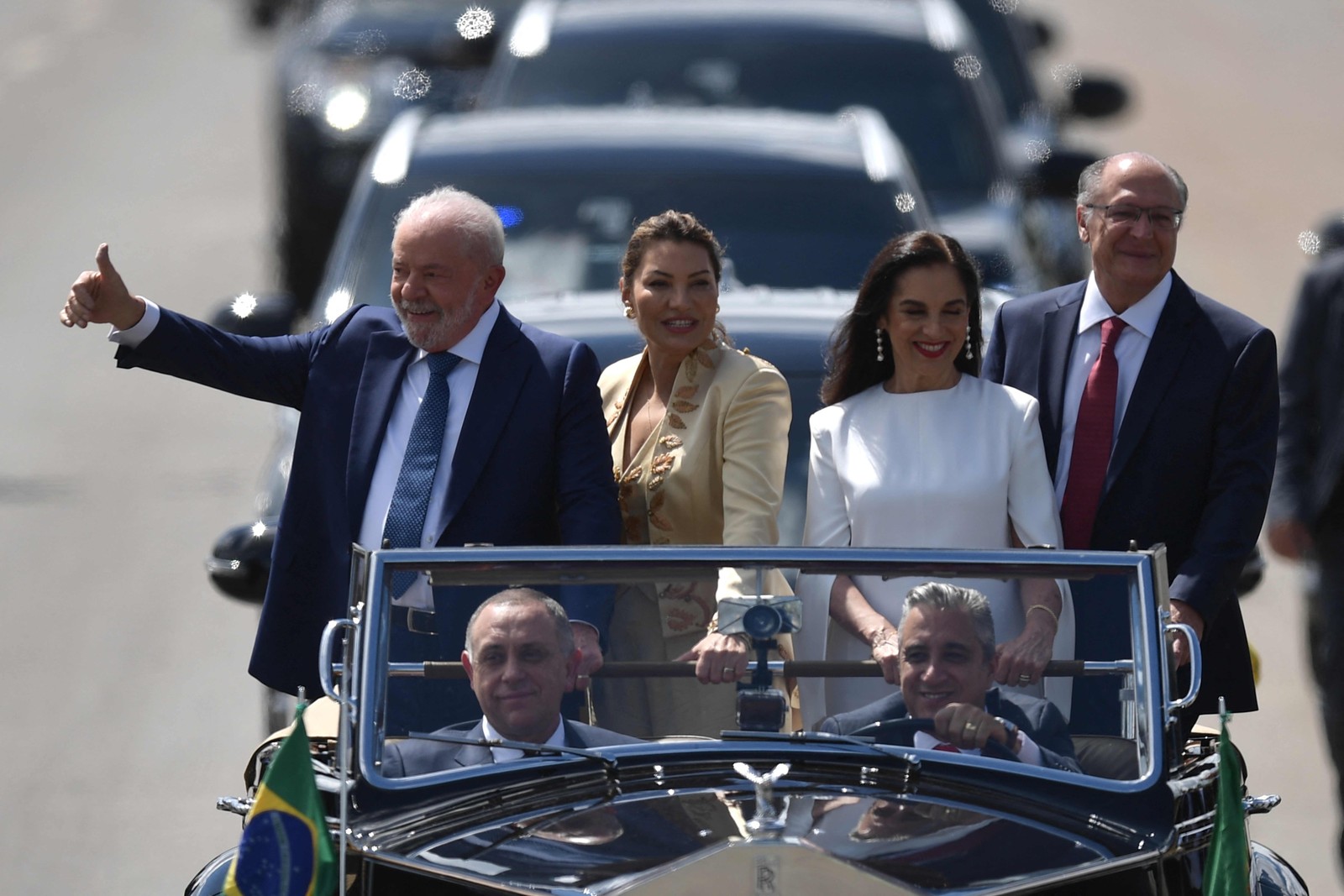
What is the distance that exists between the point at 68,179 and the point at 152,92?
10.8 feet

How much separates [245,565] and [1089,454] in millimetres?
2865

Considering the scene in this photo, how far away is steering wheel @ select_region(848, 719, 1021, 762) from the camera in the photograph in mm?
3854

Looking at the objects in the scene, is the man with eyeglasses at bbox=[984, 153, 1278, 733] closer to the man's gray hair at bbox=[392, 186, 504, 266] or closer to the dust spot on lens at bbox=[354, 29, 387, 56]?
the man's gray hair at bbox=[392, 186, 504, 266]

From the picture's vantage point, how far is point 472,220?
15.4ft

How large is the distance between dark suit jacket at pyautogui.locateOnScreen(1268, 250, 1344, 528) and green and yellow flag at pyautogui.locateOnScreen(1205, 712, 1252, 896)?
2.71 meters

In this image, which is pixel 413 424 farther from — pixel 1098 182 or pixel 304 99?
pixel 304 99

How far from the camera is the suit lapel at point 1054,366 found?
483 cm

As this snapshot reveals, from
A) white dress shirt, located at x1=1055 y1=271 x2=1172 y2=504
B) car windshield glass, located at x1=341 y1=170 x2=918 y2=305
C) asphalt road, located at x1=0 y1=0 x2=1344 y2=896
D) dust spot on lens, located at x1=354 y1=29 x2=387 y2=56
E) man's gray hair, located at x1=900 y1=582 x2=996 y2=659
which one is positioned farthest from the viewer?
dust spot on lens, located at x1=354 y1=29 x2=387 y2=56

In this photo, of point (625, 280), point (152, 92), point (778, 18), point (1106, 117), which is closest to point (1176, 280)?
point (625, 280)

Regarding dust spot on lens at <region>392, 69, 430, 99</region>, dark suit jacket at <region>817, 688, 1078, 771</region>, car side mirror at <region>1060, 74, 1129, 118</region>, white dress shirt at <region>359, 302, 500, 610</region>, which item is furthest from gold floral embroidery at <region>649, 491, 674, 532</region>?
dust spot on lens at <region>392, 69, 430, 99</region>

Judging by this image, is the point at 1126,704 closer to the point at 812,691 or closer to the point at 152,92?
the point at 812,691

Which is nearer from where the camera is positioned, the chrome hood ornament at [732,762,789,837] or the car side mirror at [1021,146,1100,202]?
the chrome hood ornament at [732,762,789,837]

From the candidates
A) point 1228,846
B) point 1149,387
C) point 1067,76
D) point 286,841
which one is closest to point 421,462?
point 286,841

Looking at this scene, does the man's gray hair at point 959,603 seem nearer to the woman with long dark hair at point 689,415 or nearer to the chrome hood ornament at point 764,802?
the chrome hood ornament at point 764,802
